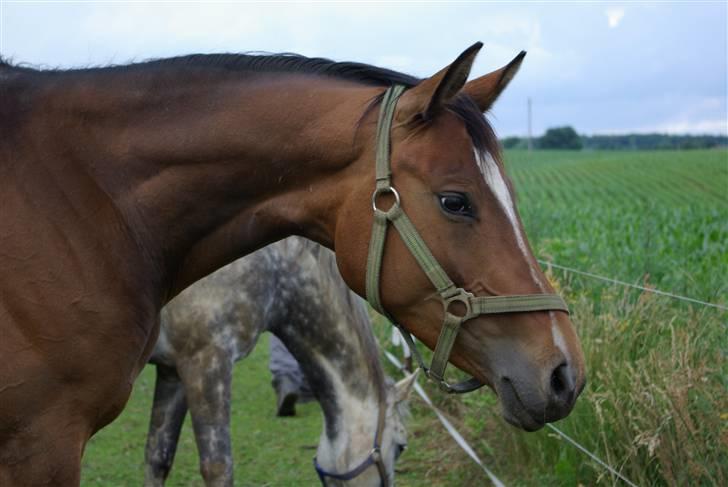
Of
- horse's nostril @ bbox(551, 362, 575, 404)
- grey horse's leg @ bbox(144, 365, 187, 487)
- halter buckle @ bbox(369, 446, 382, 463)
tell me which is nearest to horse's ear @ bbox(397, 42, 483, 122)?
horse's nostril @ bbox(551, 362, 575, 404)

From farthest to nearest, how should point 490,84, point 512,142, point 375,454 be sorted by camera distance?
point 512,142 → point 375,454 → point 490,84

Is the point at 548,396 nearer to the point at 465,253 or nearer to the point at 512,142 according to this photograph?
the point at 465,253

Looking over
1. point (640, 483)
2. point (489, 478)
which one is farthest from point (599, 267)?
point (640, 483)

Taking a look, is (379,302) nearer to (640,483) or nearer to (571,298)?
(640,483)

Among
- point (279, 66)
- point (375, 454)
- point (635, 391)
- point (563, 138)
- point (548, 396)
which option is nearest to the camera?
point (548, 396)

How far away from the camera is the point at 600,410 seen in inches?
160

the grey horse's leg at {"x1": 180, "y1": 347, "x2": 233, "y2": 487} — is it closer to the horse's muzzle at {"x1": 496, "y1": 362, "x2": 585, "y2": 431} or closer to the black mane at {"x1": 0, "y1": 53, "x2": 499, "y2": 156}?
the black mane at {"x1": 0, "y1": 53, "x2": 499, "y2": 156}

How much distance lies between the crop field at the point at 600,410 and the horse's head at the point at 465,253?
1371 millimetres

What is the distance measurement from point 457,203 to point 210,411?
2.45 metres

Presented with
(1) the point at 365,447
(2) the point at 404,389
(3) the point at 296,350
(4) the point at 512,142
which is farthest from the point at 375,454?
(4) the point at 512,142

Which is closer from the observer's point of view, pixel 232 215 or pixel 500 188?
pixel 500 188

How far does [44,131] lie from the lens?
2697 mm

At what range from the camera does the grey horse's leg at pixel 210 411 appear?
4.47 metres

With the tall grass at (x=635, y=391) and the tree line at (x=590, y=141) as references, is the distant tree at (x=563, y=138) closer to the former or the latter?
the tree line at (x=590, y=141)
